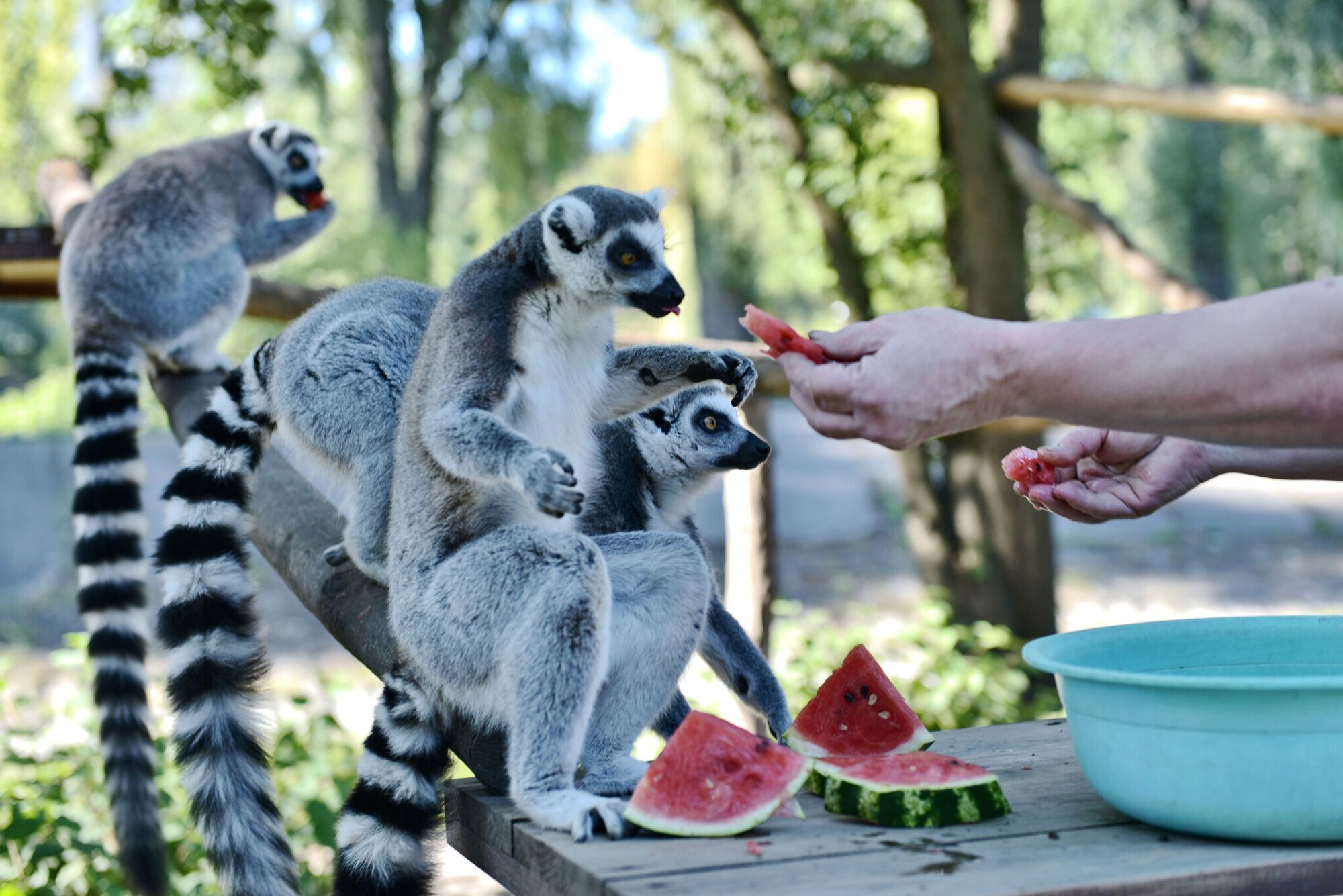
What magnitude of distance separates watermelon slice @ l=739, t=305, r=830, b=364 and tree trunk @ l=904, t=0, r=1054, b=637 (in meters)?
4.28

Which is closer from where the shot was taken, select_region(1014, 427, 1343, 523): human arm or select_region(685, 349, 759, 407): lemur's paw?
select_region(1014, 427, 1343, 523): human arm

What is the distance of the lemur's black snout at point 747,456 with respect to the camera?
9.92 ft

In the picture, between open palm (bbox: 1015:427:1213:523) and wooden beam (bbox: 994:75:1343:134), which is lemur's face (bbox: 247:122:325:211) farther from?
open palm (bbox: 1015:427:1213:523)

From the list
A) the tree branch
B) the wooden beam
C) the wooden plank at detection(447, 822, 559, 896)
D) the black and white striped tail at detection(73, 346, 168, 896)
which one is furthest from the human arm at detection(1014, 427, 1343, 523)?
the wooden beam

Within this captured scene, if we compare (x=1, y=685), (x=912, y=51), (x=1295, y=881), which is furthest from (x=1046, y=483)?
(x=912, y=51)

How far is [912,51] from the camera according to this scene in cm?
751

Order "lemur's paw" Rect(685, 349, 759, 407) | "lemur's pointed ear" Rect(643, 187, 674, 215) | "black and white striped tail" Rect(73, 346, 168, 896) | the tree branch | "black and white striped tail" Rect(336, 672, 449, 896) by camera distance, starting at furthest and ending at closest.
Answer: the tree branch < "black and white striped tail" Rect(73, 346, 168, 896) < "lemur's pointed ear" Rect(643, 187, 674, 215) < "lemur's paw" Rect(685, 349, 759, 407) < "black and white striped tail" Rect(336, 672, 449, 896)

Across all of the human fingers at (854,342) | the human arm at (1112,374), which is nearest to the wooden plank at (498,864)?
the human arm at (1112,374)

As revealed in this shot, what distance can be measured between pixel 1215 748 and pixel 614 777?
988mm

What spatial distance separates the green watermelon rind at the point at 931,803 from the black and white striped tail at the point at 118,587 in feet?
7.54

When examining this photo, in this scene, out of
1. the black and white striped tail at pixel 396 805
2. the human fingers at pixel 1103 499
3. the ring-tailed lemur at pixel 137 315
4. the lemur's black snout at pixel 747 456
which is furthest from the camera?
the ring-tailed lemur at pixel 137 315

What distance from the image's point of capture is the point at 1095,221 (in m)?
5.61

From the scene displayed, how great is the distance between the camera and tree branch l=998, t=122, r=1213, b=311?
17.7 feet

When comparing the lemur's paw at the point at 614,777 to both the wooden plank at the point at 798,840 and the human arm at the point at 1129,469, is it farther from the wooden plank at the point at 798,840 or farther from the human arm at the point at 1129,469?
the human arm at the point at 1129,469
